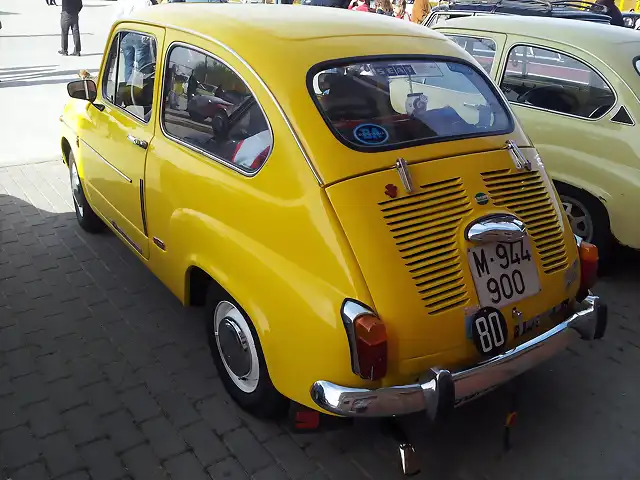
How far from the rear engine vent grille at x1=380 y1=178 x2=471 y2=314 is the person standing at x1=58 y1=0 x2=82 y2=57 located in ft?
42.4

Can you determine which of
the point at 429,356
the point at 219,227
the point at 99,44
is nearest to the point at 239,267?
the point at 219,227

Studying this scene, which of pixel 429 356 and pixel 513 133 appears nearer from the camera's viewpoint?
pixel 429 356

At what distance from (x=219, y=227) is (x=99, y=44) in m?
15.3

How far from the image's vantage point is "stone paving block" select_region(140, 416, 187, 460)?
111 inches

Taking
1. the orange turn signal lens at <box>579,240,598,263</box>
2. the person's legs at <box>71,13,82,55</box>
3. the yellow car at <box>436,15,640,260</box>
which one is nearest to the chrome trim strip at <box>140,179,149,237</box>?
the orange turn signal lens at <box>579,240,598,263</box>

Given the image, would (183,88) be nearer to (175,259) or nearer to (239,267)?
(175,259)

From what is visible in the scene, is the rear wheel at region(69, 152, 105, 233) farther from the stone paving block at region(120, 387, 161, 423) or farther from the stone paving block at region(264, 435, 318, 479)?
the stone paving block at region(264, 435, 318, 479)

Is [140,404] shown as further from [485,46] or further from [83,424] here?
[485,46]

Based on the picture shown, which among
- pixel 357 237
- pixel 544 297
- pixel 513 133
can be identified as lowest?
pixel 544 297

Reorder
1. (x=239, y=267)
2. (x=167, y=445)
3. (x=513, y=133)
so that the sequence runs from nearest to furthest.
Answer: (x=239, y=267)
(x=167, y=445)
(x=513, y=133)

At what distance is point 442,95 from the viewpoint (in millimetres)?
3207

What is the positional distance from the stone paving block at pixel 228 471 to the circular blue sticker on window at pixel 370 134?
5.41ft

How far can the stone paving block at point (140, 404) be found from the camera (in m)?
3.04

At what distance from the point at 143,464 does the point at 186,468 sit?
0.21 m
